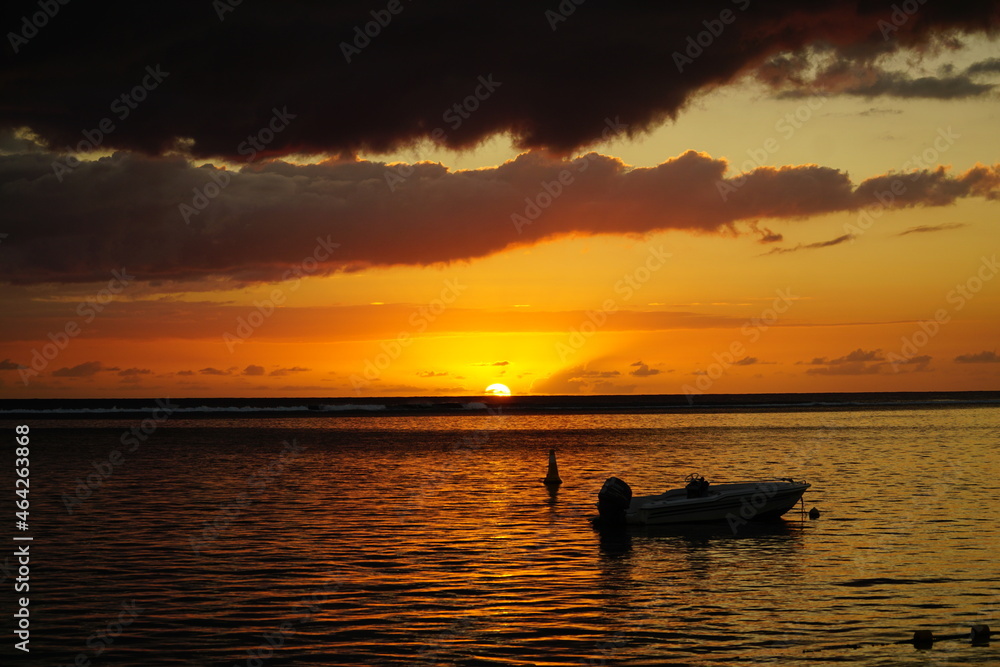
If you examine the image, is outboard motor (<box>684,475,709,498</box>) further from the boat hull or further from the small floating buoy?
the small floating buoy

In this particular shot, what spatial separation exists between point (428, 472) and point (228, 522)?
2336cm

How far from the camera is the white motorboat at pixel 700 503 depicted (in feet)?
120

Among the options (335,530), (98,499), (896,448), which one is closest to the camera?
(335,530)

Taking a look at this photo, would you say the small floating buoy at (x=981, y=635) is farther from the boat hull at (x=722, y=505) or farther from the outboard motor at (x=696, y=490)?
the outboard motor at (x=696, y=490)

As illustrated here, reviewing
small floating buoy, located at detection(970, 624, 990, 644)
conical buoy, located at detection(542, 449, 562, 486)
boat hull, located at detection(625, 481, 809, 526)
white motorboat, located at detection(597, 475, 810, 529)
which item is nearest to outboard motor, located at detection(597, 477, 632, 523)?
white motorboat, located at detection(597, 475, 810, 529)

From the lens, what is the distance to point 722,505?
37.6 metres

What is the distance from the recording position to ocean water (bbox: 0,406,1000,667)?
1947 cm

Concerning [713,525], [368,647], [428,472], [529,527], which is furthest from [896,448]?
[368,647]

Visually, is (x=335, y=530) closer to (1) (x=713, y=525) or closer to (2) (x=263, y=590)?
(2) (x=263, y=590)

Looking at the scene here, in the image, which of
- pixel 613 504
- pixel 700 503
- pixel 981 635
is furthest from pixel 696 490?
pixel 981 635

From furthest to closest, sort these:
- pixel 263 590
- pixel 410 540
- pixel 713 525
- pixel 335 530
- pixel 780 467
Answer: pixel 780 467 < pixel 713 525 < pixel 335 530 < pixel 410 540 < pixel 263 590

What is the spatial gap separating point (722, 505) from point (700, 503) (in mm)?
1097

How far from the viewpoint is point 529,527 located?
119ft

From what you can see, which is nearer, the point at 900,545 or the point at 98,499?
the point at 900,545
